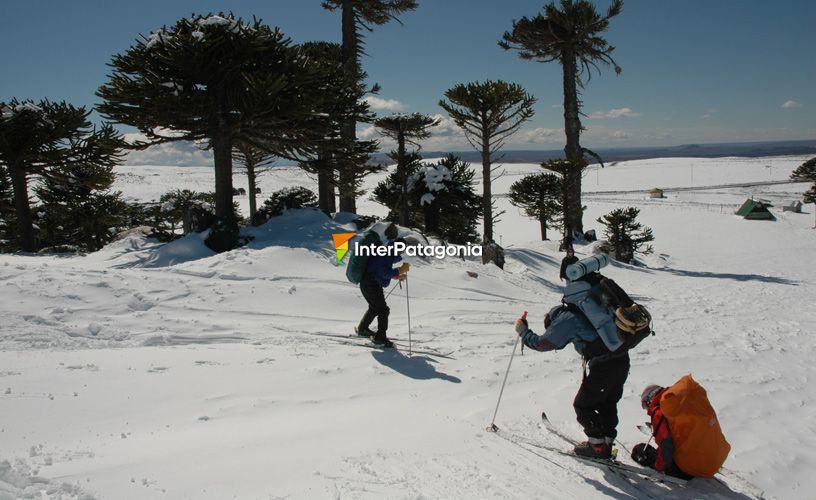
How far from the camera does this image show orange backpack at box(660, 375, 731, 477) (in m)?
3.30

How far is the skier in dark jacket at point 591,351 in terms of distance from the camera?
3.48 meters

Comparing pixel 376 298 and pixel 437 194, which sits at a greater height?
pixel 437 194

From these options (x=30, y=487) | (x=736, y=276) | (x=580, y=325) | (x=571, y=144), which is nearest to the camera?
(x=30, y=487)

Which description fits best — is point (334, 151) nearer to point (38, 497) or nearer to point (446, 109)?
point (446, 109)

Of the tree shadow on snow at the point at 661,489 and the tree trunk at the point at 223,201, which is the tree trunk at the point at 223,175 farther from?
the tree shadow on snow at the point at 661,489

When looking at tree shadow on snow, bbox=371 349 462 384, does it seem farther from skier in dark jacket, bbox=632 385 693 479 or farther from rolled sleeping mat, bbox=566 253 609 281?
rolled sleeping mat, bbox=566 253 609 281

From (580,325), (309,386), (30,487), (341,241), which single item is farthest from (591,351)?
(341,241)

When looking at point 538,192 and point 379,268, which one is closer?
point 379,268

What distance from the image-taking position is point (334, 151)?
12.9 m

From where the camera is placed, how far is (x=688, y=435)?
3312 millimetres

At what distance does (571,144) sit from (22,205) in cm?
2073

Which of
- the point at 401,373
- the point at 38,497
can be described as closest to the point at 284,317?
the point at 401,373

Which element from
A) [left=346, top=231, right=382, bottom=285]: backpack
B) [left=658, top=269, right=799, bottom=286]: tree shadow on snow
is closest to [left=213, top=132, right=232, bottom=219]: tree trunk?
[left=346, top=231, right=382, bottom=285]: backpack

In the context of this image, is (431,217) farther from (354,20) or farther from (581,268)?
(581,268)
